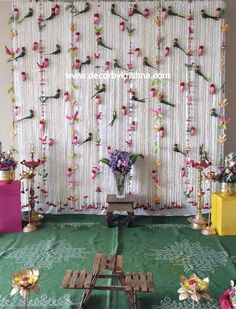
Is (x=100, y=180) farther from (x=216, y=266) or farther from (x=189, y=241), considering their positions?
(x=216, y=266)

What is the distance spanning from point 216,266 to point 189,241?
59cm

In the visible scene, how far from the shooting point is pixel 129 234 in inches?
150

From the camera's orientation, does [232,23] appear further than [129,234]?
Yes

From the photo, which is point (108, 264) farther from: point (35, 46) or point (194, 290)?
point (35, 46)

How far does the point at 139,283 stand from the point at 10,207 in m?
2.06

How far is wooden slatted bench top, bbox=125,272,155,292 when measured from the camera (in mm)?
2273

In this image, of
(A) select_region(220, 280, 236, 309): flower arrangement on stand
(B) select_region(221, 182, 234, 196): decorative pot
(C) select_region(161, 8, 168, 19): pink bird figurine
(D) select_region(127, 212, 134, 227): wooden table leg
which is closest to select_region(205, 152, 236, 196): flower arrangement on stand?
(B) select_region(221, 182, 234, 196): decorative pot

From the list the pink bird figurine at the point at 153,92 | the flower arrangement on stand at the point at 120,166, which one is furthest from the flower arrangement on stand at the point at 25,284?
the pink bird figurine at the point at 153,92

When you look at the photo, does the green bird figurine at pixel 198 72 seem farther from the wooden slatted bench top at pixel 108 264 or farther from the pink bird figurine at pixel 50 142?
the wooden slatted bench top at pixel 108 264

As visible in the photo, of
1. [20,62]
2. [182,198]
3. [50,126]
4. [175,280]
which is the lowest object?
[175,280]

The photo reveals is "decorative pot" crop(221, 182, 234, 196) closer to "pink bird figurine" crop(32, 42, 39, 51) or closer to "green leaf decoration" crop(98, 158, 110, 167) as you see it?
"green leaf decoration" crop(98, 158, 110, 167)

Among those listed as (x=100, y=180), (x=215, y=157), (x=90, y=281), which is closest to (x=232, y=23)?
(x=215, y=157)

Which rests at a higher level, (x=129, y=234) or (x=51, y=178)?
(x=51, y=178)

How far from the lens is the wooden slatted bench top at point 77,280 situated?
2.31 metres
